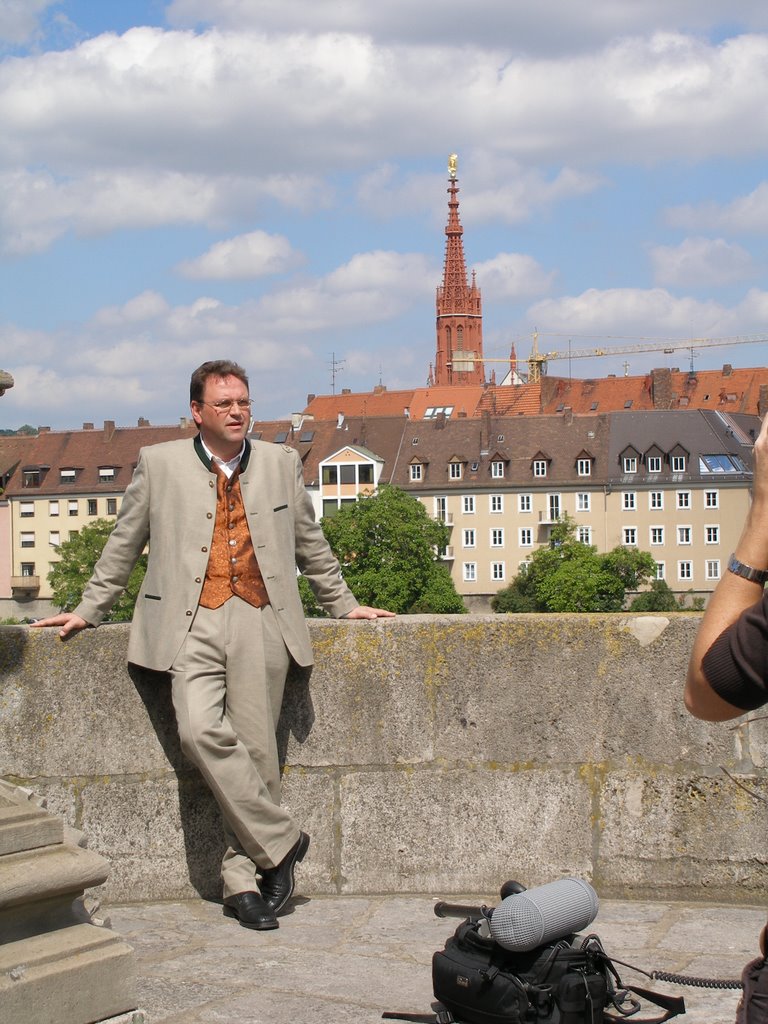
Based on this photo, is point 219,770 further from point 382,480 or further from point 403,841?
point 382,480

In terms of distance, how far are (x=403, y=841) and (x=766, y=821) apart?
47.1 inches

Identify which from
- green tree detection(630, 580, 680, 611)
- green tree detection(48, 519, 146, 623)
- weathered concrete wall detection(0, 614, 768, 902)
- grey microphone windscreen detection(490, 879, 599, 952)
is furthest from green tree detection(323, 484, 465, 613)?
grey microphone windscreen detection(490, 879, 599, 952)

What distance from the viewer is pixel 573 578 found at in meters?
84.1

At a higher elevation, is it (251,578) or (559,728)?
(251,578)

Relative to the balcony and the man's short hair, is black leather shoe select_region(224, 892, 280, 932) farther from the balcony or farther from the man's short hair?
the balcony

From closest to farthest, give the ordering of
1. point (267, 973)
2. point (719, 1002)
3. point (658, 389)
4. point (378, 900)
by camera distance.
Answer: point (719, 1002)
point (267, 973)
point (378, 900)
point (658, 389)

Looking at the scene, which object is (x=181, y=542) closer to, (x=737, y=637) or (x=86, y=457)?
(x=737, y=637)

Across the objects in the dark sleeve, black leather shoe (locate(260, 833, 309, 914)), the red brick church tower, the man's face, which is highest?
the red brick church tower

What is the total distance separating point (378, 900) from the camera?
5.05 meters

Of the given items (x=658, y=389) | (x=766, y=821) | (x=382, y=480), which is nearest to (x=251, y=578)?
(x=766, y=821)

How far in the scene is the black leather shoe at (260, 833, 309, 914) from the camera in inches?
190

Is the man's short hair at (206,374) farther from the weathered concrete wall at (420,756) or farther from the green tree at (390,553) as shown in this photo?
the green tree at (390,553)

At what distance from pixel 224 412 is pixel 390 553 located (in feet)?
233

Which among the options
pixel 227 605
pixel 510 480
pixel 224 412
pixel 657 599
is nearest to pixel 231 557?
pixel 227 605
